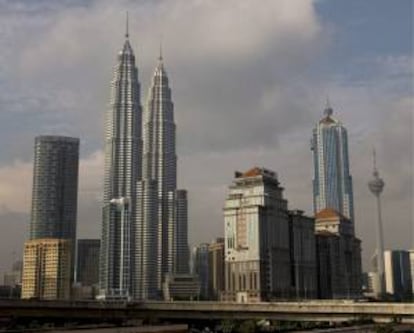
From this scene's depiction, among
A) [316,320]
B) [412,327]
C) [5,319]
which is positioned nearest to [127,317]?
[5,319]

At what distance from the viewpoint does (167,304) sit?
139 meters

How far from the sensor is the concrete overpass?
383 feet

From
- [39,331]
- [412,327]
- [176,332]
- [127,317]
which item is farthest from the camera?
[127,317]

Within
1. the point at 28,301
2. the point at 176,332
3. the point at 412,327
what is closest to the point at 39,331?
the point at 176,332

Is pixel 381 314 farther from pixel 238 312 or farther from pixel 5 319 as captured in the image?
pixel 5 319

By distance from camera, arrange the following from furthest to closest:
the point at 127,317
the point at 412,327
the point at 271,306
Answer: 1. the point at 127,317
2. the point at 271,306
3. the point at 412,327

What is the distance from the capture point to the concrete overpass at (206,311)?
116750 millimetres

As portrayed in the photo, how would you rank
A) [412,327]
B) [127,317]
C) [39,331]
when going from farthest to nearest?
[127,317] → [412,327] → [39,331]

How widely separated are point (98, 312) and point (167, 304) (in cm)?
1461

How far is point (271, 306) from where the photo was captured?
410 ft

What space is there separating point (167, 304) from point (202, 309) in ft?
31.6

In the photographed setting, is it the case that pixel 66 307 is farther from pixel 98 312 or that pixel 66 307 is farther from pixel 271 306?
pixel 271 306

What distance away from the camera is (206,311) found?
133 metres

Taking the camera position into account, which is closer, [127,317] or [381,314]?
[381,314]
